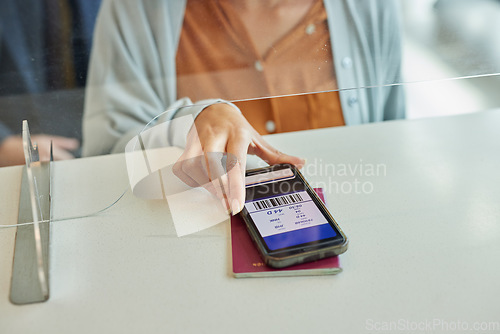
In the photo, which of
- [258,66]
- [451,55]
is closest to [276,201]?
[258,66]

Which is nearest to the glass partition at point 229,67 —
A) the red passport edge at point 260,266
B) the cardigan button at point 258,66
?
the cardigan button at point 258,66

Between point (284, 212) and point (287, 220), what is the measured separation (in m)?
0.01

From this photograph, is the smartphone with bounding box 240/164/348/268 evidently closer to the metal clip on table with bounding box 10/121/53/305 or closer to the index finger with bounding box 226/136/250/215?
the index finger with bounding box 226/136/250/215

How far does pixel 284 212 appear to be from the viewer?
0.48 metres

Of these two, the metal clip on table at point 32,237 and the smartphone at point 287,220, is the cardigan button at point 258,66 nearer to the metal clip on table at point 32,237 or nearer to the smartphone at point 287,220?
the smartphone at point 287,220

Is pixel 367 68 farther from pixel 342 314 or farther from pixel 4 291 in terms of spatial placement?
pixel 4 291

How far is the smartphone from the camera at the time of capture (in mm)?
442

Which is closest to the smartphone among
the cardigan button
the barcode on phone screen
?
the barcode on phone screen

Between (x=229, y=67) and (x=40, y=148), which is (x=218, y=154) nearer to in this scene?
(x=229, y=67)

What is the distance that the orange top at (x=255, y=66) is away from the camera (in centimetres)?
50

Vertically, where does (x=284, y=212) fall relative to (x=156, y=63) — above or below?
below

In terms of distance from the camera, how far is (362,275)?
45 centimetres

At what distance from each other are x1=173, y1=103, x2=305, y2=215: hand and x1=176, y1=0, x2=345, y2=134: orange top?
0.02 metres

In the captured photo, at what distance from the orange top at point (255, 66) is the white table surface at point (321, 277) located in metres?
0.08
